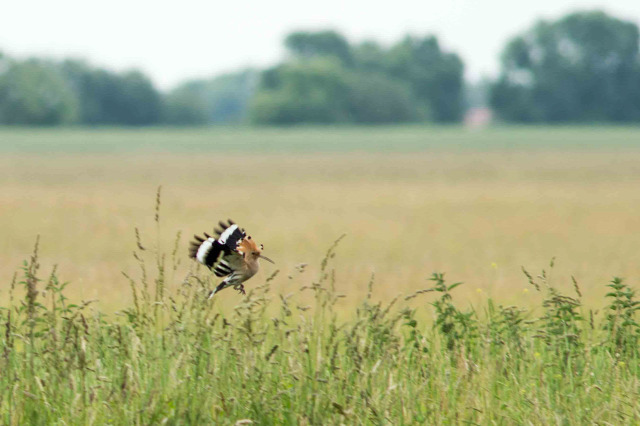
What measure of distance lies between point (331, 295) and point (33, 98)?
339ft

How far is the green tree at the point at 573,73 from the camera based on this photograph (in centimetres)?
10200

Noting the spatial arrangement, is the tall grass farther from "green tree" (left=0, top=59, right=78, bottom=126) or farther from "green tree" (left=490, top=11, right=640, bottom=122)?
"green tree" (left=0, top=59, right=78, bottom=126)

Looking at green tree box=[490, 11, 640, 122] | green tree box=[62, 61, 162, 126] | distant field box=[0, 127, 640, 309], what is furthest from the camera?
green tree box=[62, 61, 162, 126]

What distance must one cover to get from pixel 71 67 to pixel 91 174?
87604 mm

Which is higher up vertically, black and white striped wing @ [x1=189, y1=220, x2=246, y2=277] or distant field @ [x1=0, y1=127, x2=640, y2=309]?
black and white striped wing @ [x1=189, y1=220, x2=246, y2=277]

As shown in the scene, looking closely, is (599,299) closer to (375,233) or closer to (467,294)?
(467,294)

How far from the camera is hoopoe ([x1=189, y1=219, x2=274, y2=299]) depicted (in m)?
4.77

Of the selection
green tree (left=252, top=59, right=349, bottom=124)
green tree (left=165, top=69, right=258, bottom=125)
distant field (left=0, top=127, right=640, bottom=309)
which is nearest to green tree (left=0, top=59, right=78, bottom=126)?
green tree (left=165, top=69, right=258, bottom=125)

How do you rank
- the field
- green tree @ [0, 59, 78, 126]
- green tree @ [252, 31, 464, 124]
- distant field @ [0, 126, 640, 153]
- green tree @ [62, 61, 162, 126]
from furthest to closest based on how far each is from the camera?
green tree @ [62, 61, 162, 126] → green tree @ [252, 31, 464, 124] → green tree @ [0, 59, 78, 126] → distant field @ [0, 126, 640, 153] → the field

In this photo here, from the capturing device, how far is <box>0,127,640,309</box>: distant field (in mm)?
13438

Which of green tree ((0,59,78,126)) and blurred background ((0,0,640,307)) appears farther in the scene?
green tree ((0,59,78,126))

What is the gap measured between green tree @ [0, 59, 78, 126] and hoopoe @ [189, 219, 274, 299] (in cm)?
10184

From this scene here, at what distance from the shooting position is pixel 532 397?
487 cm

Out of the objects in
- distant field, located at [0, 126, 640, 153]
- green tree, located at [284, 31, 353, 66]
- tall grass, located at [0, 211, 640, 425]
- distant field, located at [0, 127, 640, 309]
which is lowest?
distant field, located at [0, 126, 640, 153]
